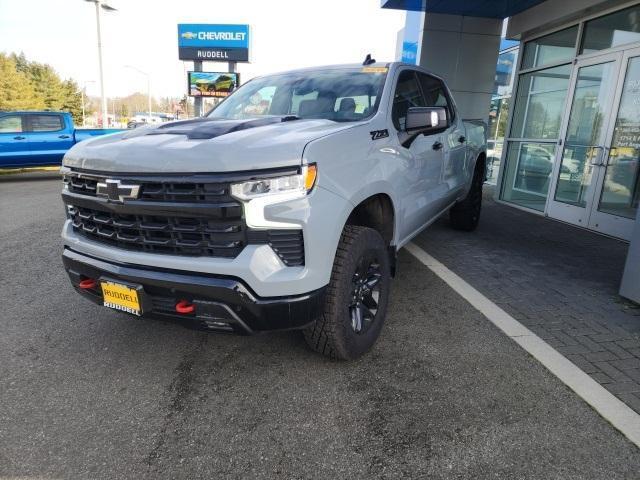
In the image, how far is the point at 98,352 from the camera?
2.90 meters

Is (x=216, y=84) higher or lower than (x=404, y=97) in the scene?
higher

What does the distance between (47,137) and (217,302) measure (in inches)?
479

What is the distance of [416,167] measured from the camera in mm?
3508

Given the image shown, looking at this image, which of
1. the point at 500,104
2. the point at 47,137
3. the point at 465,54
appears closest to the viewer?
the point at 465,54

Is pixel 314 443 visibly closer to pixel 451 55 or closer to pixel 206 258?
pixel 206 258

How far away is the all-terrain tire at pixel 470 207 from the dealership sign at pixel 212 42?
21.5 metres

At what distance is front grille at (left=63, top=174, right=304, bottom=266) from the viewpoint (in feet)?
6.80

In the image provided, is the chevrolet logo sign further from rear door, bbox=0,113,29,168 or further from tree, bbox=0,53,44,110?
tree, bbox=0,53,44,110

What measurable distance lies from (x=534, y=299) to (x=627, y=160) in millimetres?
3787

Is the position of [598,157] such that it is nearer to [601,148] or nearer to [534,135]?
[601,148]

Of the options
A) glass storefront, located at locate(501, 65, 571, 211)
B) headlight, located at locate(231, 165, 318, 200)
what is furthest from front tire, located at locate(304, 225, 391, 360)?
glass storefront, located at locate(501, 65, 571, 211)

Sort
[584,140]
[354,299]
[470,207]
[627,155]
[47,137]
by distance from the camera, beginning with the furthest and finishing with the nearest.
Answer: [47,137], [584,140], [627,155], [470,207], [354,299]

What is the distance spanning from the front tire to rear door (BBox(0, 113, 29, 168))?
12.0m

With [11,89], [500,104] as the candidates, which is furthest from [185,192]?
[11,89]
